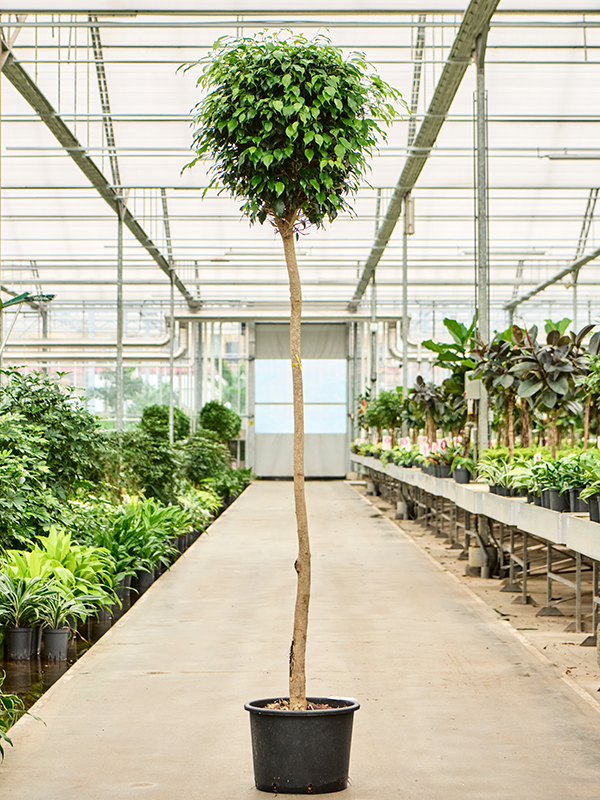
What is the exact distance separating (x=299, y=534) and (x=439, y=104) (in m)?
10.5

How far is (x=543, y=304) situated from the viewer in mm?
27297

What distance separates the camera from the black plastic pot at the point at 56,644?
17.5ft

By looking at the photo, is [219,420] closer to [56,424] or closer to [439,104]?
[439,104]

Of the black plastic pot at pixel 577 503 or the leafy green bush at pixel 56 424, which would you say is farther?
the leafy green bush at pixel 56 424

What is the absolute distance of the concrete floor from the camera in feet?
10.7

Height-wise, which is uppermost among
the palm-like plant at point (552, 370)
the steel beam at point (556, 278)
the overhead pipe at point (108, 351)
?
the steel beam at point (556, 278)

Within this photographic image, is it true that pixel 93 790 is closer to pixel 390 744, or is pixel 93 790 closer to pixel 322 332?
pixel 390 744

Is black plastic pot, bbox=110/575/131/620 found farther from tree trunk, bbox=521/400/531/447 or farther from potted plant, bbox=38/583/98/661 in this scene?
tree trunk, bbox=521/400/531/447

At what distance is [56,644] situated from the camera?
536 cm

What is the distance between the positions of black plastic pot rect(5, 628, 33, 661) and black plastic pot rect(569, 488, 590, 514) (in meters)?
3.42

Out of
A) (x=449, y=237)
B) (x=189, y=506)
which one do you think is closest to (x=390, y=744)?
(x=189, y=506)

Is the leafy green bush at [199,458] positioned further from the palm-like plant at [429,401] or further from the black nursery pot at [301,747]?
the black nursery pot at [301,747]

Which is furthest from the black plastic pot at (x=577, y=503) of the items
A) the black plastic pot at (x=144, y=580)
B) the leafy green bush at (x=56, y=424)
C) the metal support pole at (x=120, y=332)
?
the metal support pole at (x=120, y=332)

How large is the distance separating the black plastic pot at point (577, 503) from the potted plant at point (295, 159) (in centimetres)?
287
